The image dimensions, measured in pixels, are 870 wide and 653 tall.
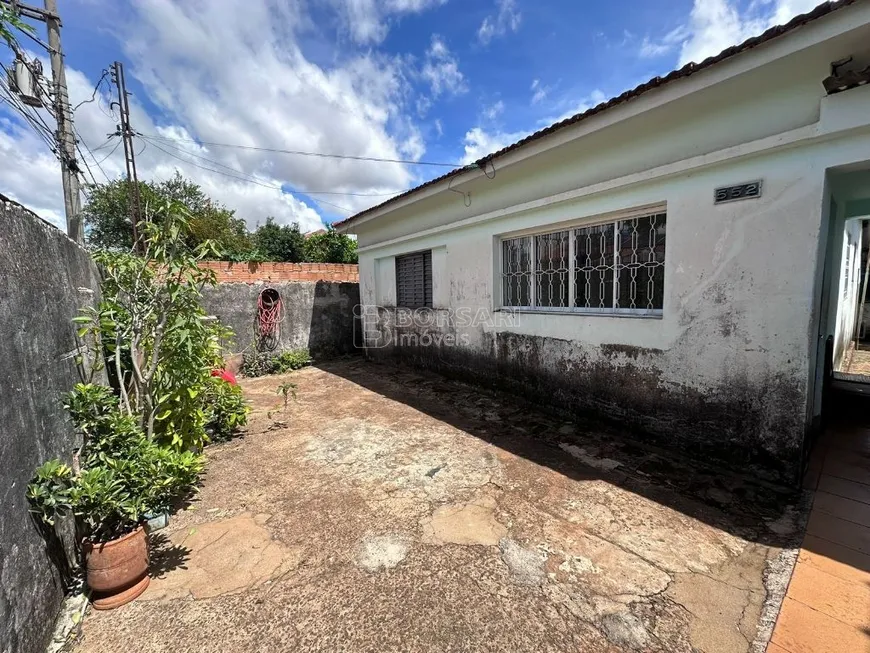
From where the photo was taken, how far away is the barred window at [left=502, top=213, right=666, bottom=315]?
404cm

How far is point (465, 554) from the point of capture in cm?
244

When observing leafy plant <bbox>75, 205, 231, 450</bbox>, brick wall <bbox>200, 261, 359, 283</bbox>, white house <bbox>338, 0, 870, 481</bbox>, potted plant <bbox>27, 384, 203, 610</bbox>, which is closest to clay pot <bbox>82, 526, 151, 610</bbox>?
potted plant <bbox>27, 384, 203, 610</bbox>

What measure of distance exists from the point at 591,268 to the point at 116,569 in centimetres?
505

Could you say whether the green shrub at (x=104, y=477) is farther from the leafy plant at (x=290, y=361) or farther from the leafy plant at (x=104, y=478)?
the leafy plant at (x=290, y=361)

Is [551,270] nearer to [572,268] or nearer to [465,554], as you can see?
[572,268]

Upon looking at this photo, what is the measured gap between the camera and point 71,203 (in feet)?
23.1

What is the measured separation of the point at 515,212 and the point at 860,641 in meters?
4.79

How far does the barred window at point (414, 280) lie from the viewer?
Result: 7.48 metres

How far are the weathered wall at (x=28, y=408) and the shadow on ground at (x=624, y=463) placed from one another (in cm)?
355

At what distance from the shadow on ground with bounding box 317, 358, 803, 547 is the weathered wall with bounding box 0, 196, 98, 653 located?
3.55 metres

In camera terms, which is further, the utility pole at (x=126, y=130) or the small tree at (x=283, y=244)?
the small tree at (x=283, y=244)

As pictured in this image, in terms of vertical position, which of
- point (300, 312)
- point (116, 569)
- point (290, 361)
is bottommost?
point (116, 569)

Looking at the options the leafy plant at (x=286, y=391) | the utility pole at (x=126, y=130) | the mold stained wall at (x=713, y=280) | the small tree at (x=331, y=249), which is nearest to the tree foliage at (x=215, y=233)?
the small tree at (x=331, y=249)

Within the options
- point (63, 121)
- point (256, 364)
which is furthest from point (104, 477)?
point (63, 121)
